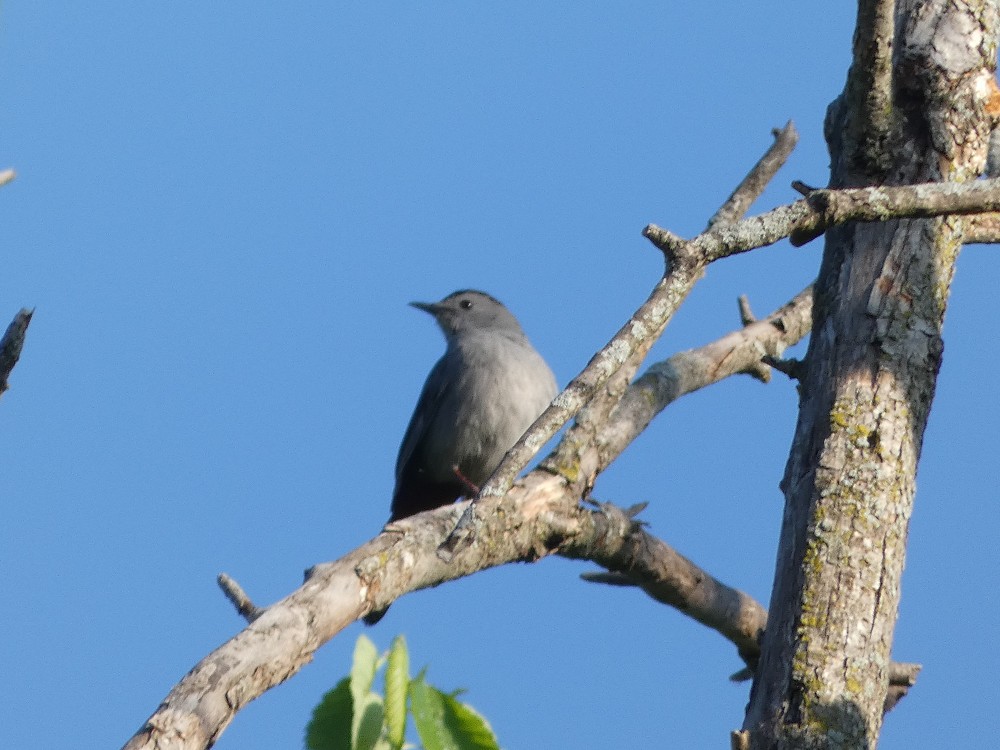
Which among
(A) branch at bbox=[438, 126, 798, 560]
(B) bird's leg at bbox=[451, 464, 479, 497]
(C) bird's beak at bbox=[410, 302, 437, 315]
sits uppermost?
(C) bird's beak at bbox=[410, 302, 437, 315]

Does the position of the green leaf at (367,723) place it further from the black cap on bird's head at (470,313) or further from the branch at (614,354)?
the black cap on bird's head at (470,313)

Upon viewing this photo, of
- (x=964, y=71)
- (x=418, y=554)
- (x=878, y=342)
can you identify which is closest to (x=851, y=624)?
(x=878, y=342)

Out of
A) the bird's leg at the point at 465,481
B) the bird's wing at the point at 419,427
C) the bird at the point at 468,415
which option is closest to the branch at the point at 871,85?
the bird at the point at 468,415

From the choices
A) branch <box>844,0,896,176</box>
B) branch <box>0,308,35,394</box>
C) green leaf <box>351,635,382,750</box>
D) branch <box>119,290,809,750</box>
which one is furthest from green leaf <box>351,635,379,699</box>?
branch <box>844,0,896,176</box>

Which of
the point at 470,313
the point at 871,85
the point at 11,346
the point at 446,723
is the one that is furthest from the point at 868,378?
the point at 470,313

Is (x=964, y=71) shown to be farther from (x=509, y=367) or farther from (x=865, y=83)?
(x=509, y=367)

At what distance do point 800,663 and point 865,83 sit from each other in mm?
2031

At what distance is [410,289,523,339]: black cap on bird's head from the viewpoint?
9.34 m

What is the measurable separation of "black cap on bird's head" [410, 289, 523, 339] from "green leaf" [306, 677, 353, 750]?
6.65 metres

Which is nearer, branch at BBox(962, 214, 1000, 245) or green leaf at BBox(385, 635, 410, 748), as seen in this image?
green leaf at BBox(385, 635, 410, 748)

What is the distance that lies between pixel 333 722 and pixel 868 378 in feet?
7.73

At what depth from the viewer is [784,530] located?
13.5ft

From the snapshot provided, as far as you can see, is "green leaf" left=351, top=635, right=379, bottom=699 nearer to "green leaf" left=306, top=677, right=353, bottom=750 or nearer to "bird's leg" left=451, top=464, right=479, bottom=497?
"green leaf" left=306, top=677, right=353, bottom=750

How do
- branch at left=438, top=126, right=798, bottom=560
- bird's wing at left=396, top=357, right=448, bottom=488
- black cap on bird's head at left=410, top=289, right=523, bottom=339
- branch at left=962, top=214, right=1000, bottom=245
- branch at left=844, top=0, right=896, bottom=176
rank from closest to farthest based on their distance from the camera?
branch at left=438, top=126, right=798, bottom=560 < branch at left=844, top=0, right=896, bottom=176 < branch at left=962, top=214, right=1000, bottom=245 < bird's wing at left=396, top=357, right=448, bottom=488 < black cap on bird's head at left=410, top=289, right=523, bottom=339
